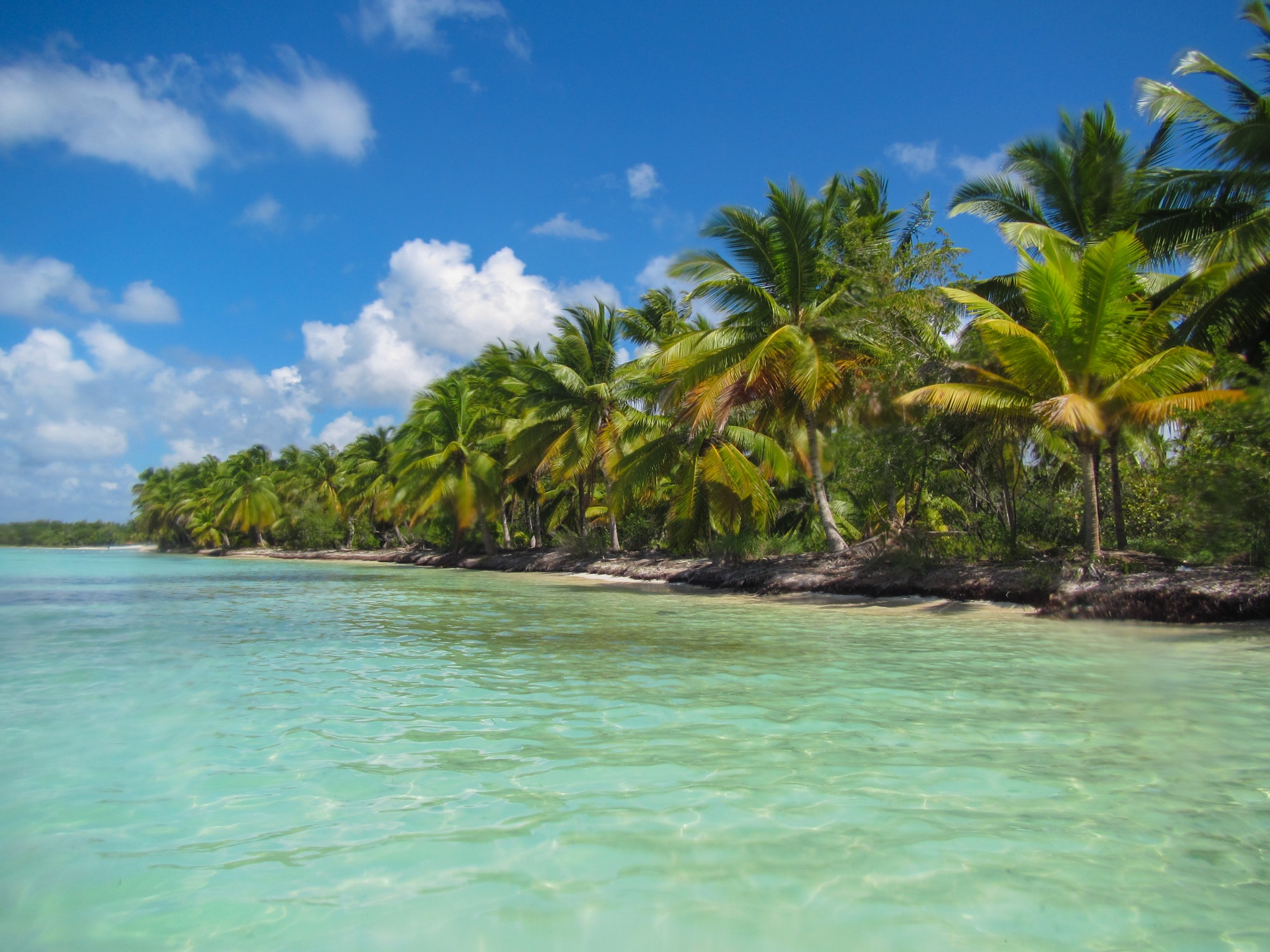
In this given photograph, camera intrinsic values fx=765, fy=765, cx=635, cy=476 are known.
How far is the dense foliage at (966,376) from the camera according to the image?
10875 millimetres

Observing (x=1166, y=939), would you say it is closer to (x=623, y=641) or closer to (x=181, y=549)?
(x=623, y=641)

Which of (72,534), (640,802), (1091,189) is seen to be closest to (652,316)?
(1091,189)

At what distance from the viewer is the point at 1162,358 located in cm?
1048

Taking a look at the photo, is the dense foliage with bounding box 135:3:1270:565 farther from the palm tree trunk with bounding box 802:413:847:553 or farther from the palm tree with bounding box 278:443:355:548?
the palm tree with bounding box 278:443:355:548

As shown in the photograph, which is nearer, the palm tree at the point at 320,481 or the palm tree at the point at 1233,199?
the palm tree at the point at 1233,199

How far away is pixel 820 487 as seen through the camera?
1689 cm

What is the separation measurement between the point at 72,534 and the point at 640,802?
483 ft

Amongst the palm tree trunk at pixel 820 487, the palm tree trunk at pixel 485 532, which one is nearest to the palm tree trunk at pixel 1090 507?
the palm tree trunk at pixel 820 487

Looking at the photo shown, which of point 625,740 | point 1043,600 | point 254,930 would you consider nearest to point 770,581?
point 1043,600

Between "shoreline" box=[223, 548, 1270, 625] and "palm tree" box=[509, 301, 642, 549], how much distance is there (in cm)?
477

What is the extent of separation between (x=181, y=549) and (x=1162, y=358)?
274 ft

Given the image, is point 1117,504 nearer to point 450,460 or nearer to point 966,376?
point 966,376

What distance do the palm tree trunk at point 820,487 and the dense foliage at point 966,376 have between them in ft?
0.20

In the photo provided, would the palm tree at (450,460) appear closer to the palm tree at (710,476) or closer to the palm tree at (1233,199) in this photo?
the palm tree at (710,476)
